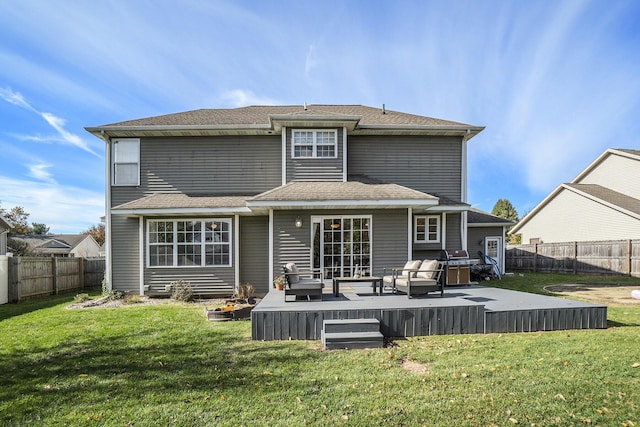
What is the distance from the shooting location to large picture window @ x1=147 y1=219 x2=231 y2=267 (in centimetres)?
1124

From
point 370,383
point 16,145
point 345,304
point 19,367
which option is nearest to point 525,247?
point 345,304

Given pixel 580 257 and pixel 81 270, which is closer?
pixel 81 270

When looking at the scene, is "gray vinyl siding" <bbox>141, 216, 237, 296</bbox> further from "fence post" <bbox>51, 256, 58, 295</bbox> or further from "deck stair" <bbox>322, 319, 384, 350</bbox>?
"deck stair" <bbox>322, 319, 384, 350</bbox>

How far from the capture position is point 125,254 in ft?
37.8

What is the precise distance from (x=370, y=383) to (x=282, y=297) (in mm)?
4254

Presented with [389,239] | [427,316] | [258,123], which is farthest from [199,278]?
[427,316]

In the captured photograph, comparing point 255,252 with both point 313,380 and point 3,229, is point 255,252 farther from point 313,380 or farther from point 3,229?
point 3,229

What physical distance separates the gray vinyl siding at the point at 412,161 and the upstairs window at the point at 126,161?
7664 millimetres

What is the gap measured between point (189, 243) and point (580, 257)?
19.0 metres

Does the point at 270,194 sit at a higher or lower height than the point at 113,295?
higher

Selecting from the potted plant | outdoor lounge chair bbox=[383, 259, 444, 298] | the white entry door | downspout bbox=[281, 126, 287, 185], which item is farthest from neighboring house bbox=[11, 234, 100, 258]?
outdoor lounge chair bbox=[383, 259, 444, 298]

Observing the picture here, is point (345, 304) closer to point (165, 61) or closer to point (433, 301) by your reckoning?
point (433, 301)

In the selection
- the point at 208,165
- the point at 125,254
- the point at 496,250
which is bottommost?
the point at 496,250

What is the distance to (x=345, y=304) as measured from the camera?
679 centimetres
